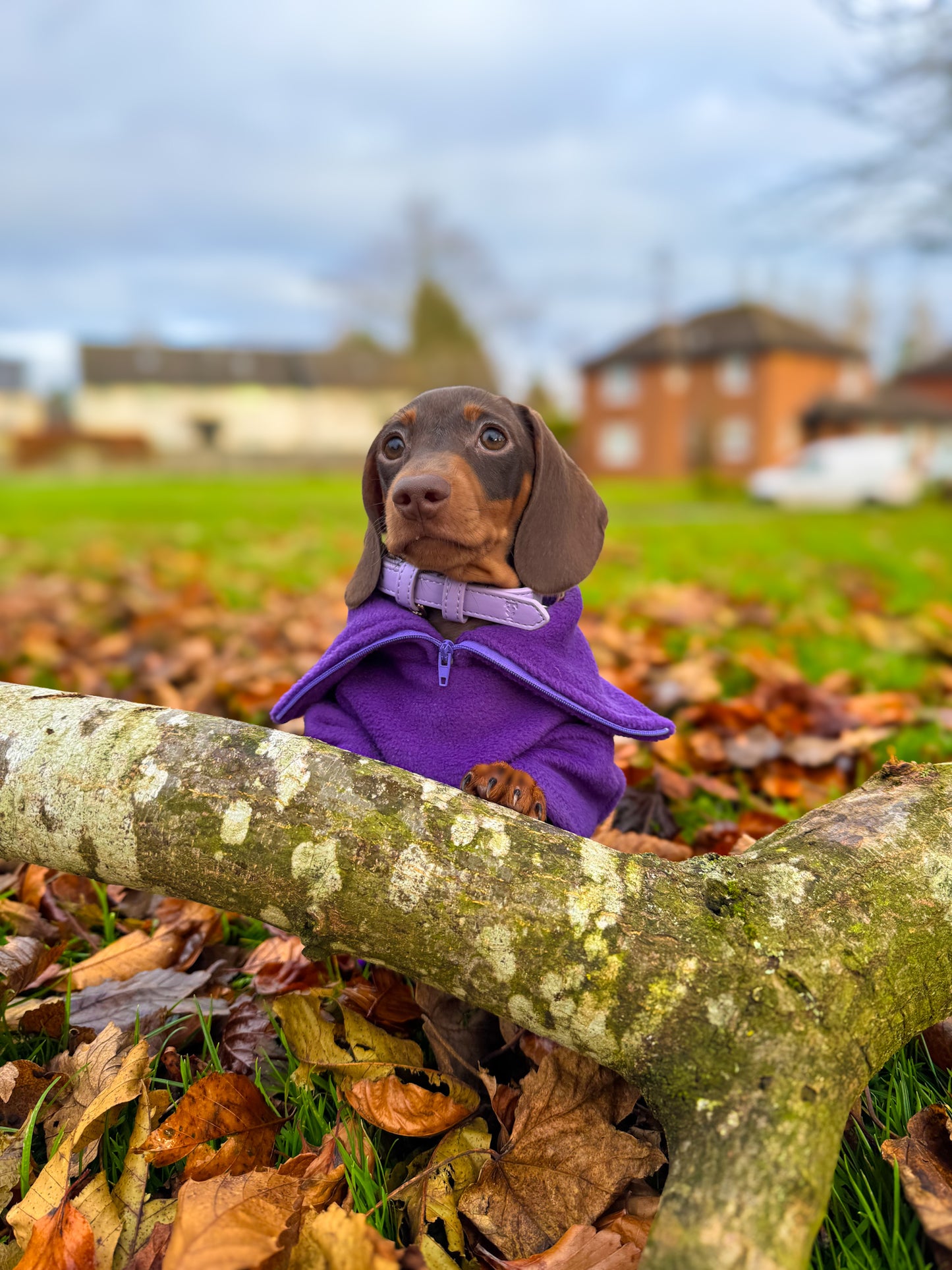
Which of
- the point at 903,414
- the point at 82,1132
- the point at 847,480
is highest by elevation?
the point at 82,1132

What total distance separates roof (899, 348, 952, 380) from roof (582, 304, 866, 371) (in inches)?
134

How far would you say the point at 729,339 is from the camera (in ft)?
139

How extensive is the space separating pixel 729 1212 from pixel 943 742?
2.34 metres

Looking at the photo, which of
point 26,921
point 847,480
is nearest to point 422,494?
point 26,921

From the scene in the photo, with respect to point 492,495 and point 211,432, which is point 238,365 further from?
point 492,495

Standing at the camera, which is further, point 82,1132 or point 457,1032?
point 457,1032

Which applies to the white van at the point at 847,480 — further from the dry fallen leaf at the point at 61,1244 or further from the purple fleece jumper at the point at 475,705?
the dry fallen leaf at the point at 61,1244

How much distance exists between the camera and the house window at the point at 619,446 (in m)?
44.1

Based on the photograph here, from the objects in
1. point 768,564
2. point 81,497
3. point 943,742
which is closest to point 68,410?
point 81,497

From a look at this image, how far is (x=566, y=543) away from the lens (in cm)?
198

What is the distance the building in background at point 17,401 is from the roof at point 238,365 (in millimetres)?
5834

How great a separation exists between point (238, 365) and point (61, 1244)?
205 feet

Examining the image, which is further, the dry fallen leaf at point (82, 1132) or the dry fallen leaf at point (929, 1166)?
the dry fallen leaf at point (82, 1132)

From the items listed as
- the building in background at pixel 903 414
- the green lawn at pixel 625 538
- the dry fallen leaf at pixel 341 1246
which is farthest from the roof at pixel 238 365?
the dry fallen leaf at pixel 341 1246
